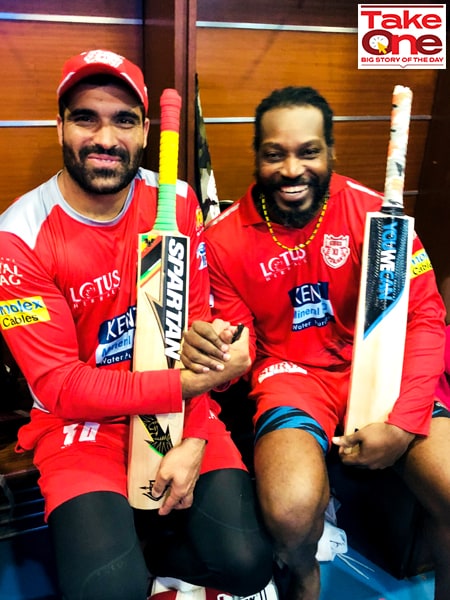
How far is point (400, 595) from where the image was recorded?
1529mm

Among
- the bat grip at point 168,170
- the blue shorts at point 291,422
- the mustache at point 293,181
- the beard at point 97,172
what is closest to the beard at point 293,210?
the mustache at point 293,181

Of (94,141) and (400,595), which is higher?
(94,141)

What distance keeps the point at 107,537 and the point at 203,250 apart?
2.33 ft

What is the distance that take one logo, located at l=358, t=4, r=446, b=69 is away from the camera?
1.50m

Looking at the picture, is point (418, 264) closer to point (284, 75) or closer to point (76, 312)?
point (76, 312)

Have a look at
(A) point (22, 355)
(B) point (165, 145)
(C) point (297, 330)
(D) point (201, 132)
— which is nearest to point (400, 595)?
(C) point (297, 330)

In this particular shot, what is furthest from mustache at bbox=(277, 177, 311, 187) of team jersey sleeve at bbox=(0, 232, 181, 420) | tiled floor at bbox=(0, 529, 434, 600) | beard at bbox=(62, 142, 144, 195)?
tiled floor at bbox=(0, 529, 434, 600)

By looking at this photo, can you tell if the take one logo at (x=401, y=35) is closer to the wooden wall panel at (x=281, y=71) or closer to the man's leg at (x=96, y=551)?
the wooden wall panel at (x=281, y=71)

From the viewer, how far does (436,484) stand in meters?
1.28

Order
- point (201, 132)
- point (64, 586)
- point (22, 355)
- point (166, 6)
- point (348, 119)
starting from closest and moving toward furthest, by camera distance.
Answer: point (64, 586) < point (22, 355) < point (166, 6) < point (201, 132) < point (348, 119)

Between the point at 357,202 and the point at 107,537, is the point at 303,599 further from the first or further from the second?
the point at 357,202

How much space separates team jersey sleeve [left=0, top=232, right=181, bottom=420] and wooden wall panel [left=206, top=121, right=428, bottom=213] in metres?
1.05

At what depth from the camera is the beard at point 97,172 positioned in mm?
1239

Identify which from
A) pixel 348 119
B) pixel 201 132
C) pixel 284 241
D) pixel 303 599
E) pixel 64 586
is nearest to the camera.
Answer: pixel 64 586
